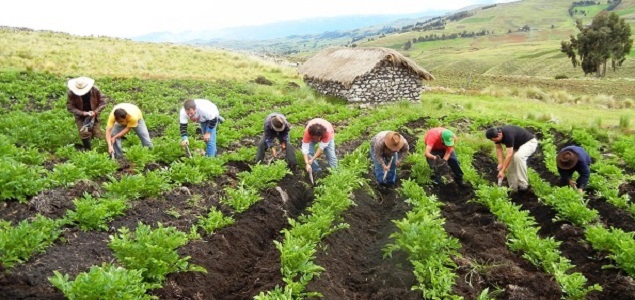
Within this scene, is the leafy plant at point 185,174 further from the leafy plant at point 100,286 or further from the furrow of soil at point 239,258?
the leafy plant at point 100,286

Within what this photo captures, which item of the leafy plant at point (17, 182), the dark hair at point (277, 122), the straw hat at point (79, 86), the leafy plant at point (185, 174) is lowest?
the leafy plant at point (185, 174)

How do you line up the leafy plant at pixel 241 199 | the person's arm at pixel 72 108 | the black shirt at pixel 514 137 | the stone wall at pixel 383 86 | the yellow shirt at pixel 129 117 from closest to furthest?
1. the leafy plant at pixel 241 199
2. the black shirt at pixel 514 137
3. the yellow shirt at pixel 129 117
4. the person's arm at pixel 72 108
5. the stone wall at pixel 383 86

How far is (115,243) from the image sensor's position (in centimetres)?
544

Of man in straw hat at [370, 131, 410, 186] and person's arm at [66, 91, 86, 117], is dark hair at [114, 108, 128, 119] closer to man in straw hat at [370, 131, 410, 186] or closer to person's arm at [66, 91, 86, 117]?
person's arm at [66, 91, 86, 117]

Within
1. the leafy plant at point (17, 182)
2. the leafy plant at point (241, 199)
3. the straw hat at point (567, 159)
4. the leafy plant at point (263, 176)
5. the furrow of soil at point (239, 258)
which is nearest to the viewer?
the furrow of soil at point (239, 258)

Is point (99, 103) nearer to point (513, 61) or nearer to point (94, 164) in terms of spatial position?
point (94, 164)

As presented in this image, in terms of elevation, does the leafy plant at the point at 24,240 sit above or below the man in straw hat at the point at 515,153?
above

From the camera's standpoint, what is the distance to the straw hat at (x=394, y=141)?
30.0 feet

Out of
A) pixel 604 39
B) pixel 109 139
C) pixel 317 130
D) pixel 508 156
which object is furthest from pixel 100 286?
pixel 604 39

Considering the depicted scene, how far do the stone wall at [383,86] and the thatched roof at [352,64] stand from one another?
0.44m

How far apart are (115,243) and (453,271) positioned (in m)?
4.68

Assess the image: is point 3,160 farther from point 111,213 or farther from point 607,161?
point 607,161

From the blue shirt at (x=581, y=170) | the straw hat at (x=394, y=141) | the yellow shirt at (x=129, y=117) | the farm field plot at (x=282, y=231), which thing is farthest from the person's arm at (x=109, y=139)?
the blue shirt at (x=581, y=170)

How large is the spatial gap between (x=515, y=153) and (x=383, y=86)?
53.1 ft
